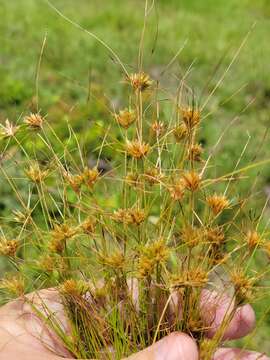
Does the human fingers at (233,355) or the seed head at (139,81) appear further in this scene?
the human fingers at (233,355)

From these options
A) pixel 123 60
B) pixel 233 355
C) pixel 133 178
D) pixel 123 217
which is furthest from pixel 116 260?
pixel 123 60

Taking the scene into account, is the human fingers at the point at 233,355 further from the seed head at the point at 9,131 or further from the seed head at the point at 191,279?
the seed head at the point at 9,131

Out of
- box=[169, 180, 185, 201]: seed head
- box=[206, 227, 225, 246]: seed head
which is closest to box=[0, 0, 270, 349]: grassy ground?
box=[206, 227, 225, 246]: seed head

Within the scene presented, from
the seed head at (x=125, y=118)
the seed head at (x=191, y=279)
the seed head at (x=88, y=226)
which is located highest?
the seed head at (x=125, y=118)

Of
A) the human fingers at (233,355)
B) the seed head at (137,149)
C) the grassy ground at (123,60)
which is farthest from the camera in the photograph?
the grassy ground at (123,60)

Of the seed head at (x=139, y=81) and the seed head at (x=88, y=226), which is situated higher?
the seed head at (x=139, y=81)

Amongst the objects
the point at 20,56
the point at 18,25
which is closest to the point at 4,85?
the point at 20,56

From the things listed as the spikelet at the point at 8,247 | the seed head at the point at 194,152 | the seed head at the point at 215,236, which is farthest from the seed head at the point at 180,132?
the spikelet at the point at 8,247

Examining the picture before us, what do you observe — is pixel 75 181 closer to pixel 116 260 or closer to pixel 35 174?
pixel 35 174
